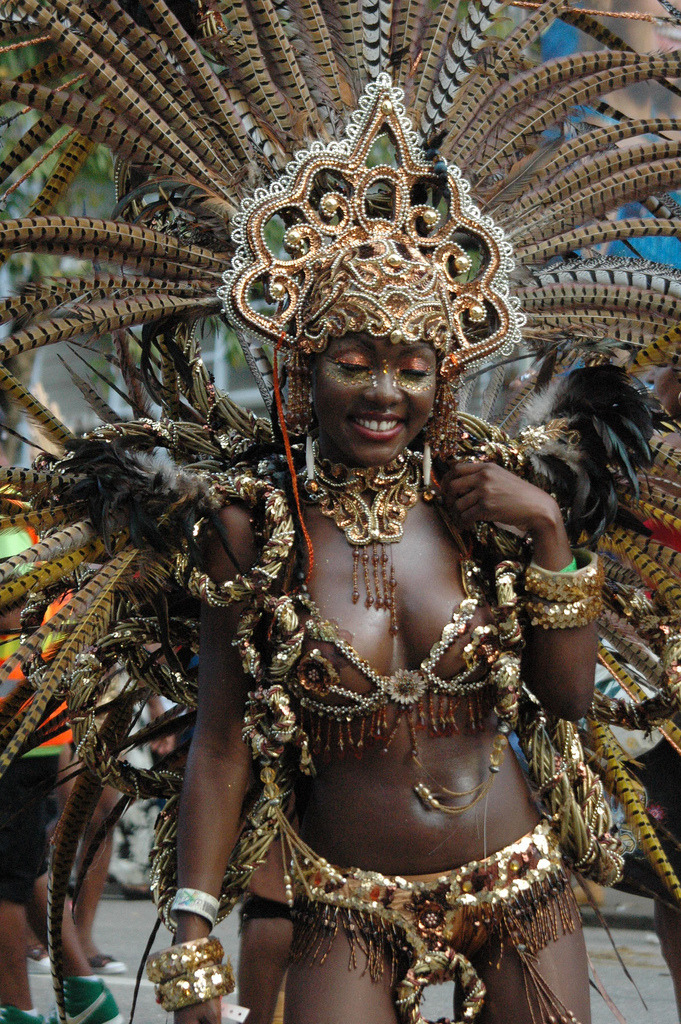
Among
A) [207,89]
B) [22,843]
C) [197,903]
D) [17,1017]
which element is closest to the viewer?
[197,903]

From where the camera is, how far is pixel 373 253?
8.32 feet

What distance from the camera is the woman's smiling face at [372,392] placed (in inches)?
96.1

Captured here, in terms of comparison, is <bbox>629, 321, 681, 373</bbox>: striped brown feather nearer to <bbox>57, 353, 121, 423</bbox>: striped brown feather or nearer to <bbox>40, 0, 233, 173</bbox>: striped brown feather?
<bbox>40, 0, 233, 173</bbox>: striped brown feather

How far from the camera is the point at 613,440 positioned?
263 centimetres

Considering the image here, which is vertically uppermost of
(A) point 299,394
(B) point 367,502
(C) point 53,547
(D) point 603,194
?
(D) point 603,194

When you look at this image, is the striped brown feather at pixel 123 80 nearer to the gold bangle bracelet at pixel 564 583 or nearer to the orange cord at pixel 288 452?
the orange cord at pixel 288 452

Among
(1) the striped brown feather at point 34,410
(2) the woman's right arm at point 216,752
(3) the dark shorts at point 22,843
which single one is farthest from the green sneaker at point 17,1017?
(1) the striped brown feather at point 34,410

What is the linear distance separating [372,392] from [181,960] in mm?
1137

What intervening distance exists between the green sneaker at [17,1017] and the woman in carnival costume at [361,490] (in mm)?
1704

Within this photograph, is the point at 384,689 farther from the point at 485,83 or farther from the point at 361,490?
the point at 485,83

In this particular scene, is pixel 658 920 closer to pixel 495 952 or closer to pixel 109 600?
pixel 495 952

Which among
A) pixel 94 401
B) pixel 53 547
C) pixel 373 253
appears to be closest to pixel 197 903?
pixel 53 547

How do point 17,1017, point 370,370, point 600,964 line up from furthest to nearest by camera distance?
point 600,964
point 17,1017
point 370,370

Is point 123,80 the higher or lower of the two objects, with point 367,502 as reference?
higher
